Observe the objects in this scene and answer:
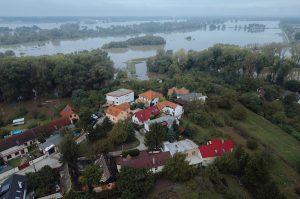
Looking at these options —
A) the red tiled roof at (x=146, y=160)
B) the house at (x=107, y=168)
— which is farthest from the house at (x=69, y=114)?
the red tiled roof at (x=146, y=160)

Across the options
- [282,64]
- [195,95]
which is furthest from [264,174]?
[282,64]

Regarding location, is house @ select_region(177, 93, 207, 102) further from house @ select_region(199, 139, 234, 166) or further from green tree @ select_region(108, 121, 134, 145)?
green tree @ select_region(108, 121, 134, 145)

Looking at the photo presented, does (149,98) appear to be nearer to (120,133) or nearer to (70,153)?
(120,133)

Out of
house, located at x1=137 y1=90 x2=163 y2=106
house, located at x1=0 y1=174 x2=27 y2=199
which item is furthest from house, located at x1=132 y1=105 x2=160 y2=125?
house, located at x1=0 y1=174 x2=27 y2=199

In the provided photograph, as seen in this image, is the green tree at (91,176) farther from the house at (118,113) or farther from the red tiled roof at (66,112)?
the red tiled roof at (66,112)

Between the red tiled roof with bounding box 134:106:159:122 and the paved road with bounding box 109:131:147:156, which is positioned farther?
the red tiled roof with bounding box 134:106:159:122

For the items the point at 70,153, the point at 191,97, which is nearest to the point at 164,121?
the point at 191,97
